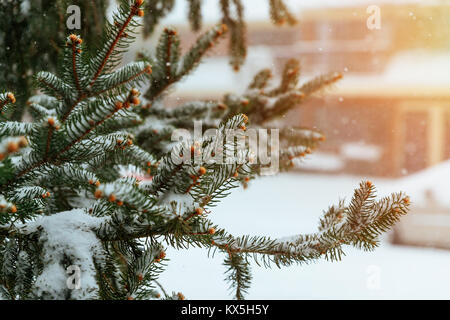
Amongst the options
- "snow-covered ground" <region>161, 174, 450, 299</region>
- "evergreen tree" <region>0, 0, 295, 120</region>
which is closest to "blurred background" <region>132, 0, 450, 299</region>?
"snow-covered ground" <region>161, 174, 450, 299</region>

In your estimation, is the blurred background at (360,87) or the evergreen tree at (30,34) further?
the blurred background at (360,87)

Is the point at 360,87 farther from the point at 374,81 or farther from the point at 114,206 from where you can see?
the point at 114,206

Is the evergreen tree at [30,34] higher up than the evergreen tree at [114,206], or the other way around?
the evergreen tree at [30,34]

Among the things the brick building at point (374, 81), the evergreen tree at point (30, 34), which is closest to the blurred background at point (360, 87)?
the brick building at point (374, 81)

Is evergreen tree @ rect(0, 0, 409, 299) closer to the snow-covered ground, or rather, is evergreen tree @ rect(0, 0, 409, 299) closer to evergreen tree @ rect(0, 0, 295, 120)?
the snow-covered ground

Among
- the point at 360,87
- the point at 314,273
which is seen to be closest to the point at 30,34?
the point at 314,273

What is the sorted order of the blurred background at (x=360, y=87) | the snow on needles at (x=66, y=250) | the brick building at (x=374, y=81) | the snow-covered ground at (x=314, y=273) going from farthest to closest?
the brick building at (x=374, y=81), the blurred background at (x=360, y=87), the snow-covered ground at (x=314, y=273), the snow on needles at (x=66, y=250)

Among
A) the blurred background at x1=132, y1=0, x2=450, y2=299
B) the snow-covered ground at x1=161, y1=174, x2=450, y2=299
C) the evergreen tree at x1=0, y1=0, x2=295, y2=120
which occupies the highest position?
the blurred background at x1=132, y1=0, x2=450, y2=299

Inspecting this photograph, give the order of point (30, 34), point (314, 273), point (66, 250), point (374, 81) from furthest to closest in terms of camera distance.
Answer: point (374, 81) < point (314, 273) < point (30, 34) < point (66, 250)

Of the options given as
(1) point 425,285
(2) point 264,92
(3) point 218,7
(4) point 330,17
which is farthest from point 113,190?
(4) point 330,17

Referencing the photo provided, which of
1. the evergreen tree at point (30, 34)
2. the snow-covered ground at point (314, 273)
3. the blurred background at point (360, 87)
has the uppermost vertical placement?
the blurred background at point (360, 87)

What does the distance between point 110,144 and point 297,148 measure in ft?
1.86

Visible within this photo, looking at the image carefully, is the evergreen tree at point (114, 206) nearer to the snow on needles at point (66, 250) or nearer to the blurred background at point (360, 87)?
the snow on needles at point (66, 250)

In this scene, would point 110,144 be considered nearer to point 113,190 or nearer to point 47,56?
point 113,190
